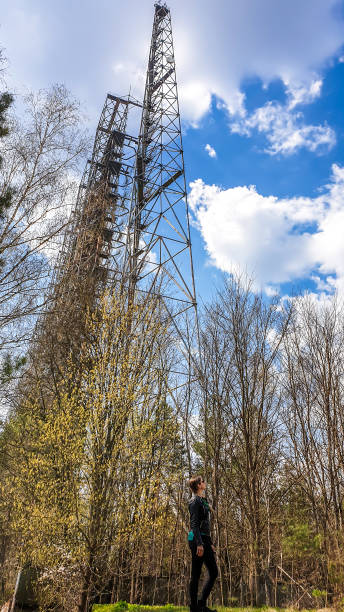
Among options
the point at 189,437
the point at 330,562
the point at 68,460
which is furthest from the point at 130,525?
the point at 189,437

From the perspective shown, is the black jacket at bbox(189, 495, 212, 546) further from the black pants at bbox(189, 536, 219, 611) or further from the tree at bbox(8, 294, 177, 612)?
the tree at bbox(8, 294, 177, 612)

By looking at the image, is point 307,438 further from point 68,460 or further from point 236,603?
point 68,460

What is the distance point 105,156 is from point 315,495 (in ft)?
54.9

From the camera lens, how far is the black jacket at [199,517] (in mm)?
4172

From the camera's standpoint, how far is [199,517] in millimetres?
4242

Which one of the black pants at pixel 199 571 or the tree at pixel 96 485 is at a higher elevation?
the tree at pixel 96 485

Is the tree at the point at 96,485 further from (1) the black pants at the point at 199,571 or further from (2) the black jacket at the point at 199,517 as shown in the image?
(2) the black jacket at the point at 199,517

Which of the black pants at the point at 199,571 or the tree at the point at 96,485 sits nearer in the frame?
the black pants at the point at 199,571

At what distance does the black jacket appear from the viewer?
417 cm

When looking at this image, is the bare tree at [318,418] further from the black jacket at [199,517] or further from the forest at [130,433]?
the black jacket at [199,517]

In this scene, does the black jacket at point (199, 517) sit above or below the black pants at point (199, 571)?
above

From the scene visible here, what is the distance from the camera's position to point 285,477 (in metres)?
15.0

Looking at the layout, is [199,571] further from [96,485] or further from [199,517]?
[96,485]

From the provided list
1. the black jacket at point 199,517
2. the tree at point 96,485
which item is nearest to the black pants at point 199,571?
the black jacket at point 199,517
